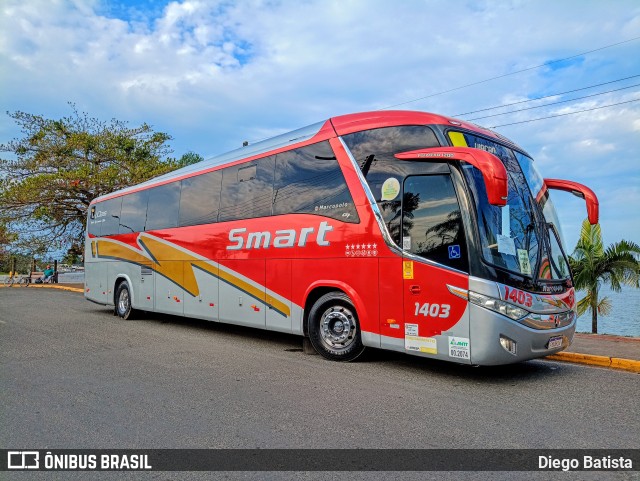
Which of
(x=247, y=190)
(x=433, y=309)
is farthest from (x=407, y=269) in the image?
(x=247, y=190)

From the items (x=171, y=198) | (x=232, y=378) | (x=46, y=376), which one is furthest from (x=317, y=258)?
(x=171, y=198)

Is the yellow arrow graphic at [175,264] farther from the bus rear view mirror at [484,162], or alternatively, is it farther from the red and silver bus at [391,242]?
the bus rear view mirror at [484,162]

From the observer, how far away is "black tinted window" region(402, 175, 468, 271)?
621 centimetres

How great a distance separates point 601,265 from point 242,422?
1326 centimetres

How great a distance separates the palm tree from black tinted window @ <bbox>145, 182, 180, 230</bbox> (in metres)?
11.2

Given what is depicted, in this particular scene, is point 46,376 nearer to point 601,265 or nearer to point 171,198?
point 171,198

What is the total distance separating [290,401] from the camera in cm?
545

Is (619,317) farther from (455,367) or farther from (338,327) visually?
(338,327)

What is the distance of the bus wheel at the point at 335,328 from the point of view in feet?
24.5

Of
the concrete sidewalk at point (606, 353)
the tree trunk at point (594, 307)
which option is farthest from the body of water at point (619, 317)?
the concrete sidewalk at point (606, 353)

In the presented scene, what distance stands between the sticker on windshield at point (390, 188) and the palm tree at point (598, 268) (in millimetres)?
10099

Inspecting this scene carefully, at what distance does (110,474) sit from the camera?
366cm

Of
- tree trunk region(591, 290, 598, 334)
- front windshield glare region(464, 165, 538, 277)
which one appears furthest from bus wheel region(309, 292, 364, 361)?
tree trunk region(591, 290, 598, 334)

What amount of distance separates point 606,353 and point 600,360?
2.23 ft
